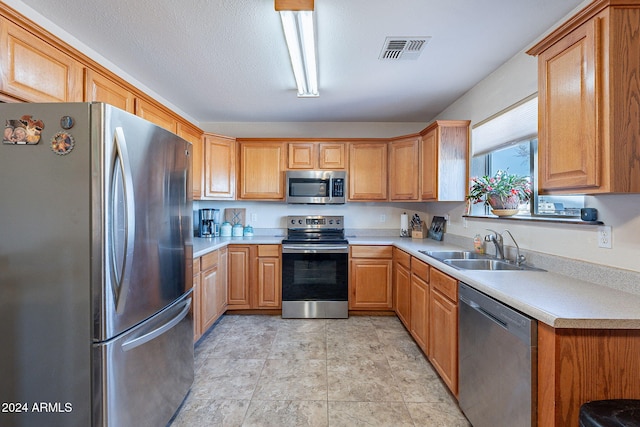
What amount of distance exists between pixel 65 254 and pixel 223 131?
3.03 m

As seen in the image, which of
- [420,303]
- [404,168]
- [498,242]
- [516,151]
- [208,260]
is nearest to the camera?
[498,242]

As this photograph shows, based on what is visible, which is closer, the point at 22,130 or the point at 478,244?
the point at 22,130

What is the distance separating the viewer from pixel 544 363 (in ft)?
3.47

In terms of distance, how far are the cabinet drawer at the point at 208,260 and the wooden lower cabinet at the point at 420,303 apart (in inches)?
77.6

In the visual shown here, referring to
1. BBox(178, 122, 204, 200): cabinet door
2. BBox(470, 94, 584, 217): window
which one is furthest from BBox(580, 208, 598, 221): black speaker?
BBox(178, 122, 204, 200): cabinet door

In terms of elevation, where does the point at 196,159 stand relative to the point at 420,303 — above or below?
above

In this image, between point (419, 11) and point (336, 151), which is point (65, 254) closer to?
point (419, 11)

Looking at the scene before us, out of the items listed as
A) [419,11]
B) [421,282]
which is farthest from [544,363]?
[419,11]

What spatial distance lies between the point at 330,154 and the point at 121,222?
8.78 ft

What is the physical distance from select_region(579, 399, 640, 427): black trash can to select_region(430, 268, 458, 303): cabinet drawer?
0.79m

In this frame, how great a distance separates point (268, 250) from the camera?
3.24 m

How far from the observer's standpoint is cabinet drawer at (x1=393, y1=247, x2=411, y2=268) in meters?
2.70

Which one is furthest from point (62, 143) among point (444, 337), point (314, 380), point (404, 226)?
point (404, 226)

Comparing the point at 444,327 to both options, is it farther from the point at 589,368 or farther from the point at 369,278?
the point at 369,278
